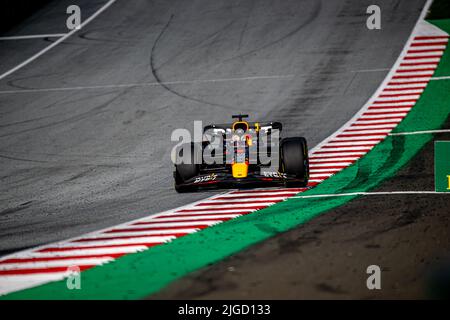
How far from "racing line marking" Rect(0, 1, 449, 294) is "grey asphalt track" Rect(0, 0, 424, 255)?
1.36ft

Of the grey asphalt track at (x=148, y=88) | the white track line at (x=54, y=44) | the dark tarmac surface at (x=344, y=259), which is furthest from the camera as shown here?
the white track line at (x=54, y=44)

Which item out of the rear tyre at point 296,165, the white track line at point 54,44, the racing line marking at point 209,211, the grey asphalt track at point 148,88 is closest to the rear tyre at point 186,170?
the grey asphalt track at point 148,88

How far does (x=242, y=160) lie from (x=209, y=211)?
Result: 142 centimetres

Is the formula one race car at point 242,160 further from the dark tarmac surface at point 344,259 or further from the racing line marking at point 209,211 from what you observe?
the dark tarmac surface at point 344,259

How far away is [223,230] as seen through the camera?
34.4ft

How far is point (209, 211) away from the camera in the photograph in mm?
11781

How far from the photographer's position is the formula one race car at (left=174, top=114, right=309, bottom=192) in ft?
41.3

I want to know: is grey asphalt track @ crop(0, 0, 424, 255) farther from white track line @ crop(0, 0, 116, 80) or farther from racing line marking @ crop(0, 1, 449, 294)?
racing line marking @ crop(0, 1, 449, 294)

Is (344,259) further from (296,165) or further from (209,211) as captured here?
(296,165)

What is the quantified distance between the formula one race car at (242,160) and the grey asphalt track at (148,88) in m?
0.47

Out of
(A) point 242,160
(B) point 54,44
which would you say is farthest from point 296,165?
(B) point 54,44

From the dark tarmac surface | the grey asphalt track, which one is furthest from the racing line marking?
the dark tarmac surface

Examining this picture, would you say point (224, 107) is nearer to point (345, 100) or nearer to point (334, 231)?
point (345, 100)

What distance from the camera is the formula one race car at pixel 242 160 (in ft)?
41.3
